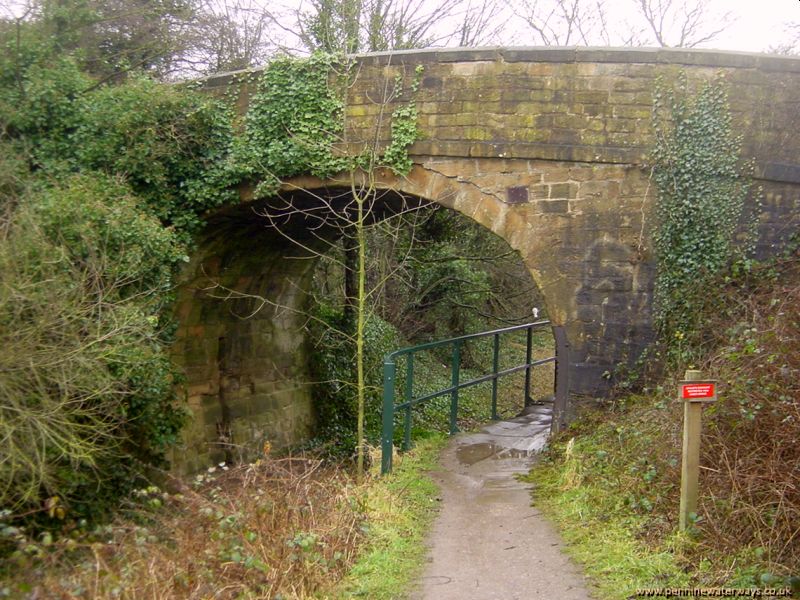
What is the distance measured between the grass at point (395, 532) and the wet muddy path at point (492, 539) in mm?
104

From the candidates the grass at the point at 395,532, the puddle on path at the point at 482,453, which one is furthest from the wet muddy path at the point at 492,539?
the grass at the point at 395,532

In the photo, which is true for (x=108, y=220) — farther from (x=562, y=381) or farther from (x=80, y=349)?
(x=562, y=381)

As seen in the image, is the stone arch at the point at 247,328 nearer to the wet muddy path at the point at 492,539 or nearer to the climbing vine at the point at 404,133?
the climbing vine at the point at 404,133

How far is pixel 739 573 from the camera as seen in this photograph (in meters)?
4.07

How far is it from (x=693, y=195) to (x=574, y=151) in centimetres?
118

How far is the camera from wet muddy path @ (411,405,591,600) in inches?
179

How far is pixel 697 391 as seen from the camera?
182 inches

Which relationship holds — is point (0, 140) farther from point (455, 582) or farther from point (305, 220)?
point (455, 582)

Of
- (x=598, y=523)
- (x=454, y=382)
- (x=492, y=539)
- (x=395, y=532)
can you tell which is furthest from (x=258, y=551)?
(x=454, y=382)

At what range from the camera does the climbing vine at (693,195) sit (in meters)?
7.71

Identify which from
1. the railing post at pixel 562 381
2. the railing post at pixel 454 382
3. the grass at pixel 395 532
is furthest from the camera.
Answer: the railing post at pixel 454 382

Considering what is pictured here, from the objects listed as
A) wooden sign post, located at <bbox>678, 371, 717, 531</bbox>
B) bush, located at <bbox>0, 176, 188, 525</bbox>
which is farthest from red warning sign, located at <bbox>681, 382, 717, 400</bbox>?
bush, located at <bbox>0, 176, 188, 525</bbox>

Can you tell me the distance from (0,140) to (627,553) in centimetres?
762

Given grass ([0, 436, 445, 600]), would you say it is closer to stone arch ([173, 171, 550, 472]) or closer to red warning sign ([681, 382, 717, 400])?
red warning sign ([681, 382, 717, 400])
